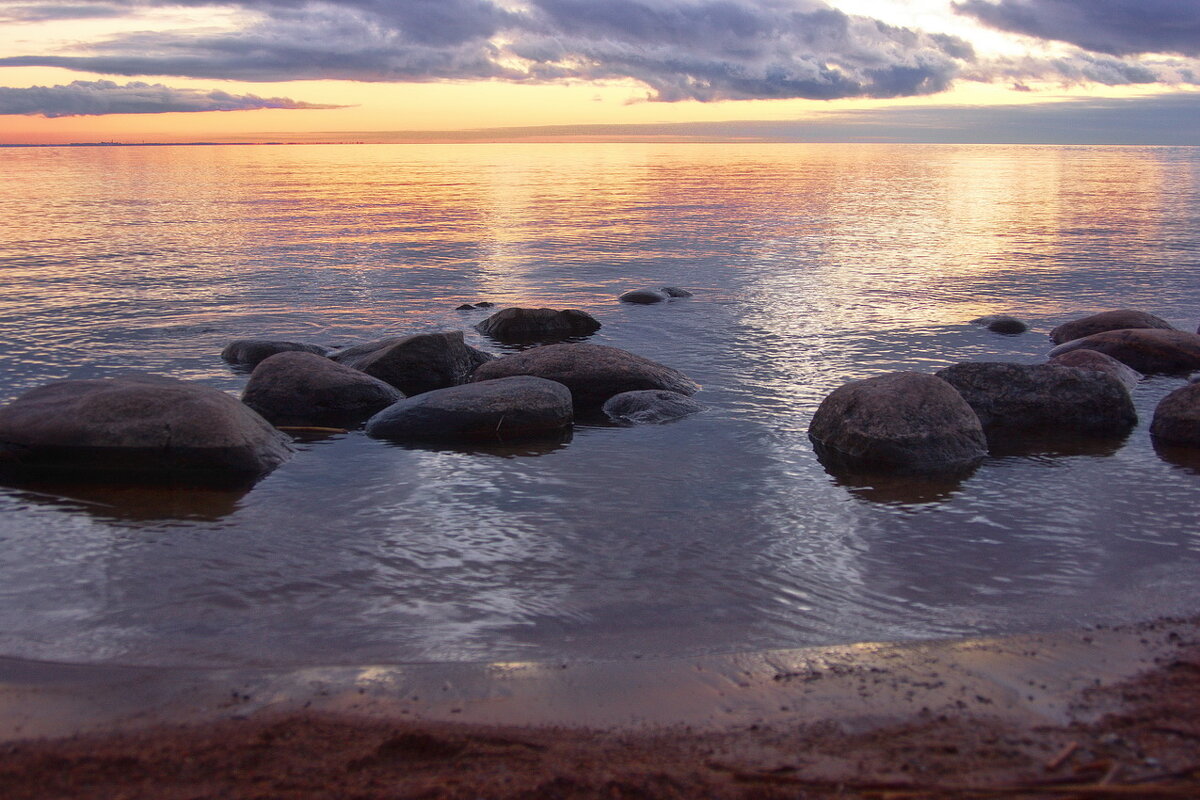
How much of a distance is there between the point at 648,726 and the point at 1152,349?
11.4 metres

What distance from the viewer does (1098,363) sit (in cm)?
1198

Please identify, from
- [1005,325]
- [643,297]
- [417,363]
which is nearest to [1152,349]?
[1005,325]

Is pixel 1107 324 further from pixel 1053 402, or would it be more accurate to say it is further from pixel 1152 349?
pixel 1053 402

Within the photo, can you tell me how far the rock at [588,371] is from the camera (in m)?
11.5

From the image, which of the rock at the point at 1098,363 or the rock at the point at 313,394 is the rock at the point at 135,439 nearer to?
the rock at the point at 313,394

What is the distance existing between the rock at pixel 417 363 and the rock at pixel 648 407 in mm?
2539

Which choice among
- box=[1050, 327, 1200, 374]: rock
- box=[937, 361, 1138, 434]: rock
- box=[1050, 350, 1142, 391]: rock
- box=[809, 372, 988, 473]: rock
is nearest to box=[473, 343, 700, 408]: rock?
box=[809, 372, 988, 473]: rock

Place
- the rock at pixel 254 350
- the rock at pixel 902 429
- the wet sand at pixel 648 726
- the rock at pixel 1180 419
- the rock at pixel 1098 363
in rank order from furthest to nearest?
the rock at pixel 254 350
the rock at pixel 1098 363
the rock at pixel 1180 419
the rock at pixel 902 429
the wet sand at pixel 648 726

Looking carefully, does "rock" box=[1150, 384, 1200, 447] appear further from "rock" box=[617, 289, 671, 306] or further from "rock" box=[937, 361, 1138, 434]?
"rock" box=[617, 289, 671, 306]

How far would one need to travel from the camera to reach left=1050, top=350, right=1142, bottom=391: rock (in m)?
11.9

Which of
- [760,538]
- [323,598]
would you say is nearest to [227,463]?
[323,598]

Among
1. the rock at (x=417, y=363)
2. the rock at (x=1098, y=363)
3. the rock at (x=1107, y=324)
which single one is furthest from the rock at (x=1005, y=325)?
the rock at (x=417, y=363)

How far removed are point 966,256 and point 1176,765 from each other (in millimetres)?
25434

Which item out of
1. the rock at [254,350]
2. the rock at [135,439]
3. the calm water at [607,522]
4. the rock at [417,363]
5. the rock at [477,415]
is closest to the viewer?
the calm water at [607,522]
